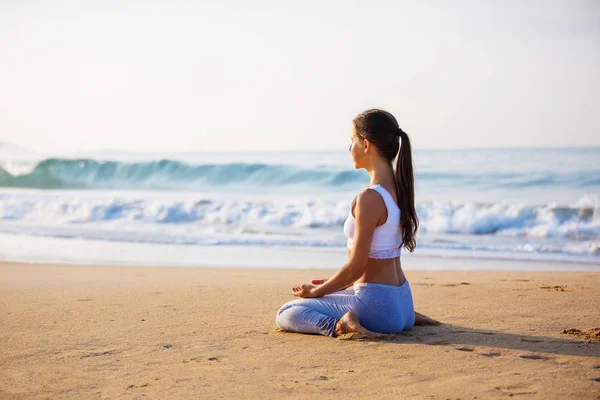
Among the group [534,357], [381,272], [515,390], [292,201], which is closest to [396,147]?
[381,272]

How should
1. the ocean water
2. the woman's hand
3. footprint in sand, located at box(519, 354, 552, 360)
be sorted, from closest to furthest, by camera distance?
1. footprint in sand, located at box(519, 354, 552, 360)
2. the woman's hand
3. the ocean water

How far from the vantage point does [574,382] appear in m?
3.40

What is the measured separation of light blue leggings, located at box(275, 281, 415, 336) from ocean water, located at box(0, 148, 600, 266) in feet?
18.9

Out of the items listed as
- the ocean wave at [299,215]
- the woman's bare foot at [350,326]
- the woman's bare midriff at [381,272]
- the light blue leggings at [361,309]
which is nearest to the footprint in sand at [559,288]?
the light blue leggings at [361,309]

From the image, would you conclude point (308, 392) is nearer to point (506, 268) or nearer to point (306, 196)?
point (506, 268)

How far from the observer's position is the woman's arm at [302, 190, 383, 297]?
428cm

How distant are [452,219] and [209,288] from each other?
30.6ft

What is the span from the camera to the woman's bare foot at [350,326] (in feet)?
14.5

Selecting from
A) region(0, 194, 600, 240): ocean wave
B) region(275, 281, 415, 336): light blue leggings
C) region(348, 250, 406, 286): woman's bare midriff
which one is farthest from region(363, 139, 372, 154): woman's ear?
region(0, 194, 600, 240): ocean wave

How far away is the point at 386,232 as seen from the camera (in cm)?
438

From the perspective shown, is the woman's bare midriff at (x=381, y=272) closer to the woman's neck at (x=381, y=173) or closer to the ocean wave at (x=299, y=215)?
the woman's neck at (x=381, y=173)

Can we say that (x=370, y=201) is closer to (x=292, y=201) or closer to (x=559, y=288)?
(x=559, y=288)

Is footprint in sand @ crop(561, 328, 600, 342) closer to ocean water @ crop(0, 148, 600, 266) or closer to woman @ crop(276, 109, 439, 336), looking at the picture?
woman @ crop(276, 109, 439, 336)

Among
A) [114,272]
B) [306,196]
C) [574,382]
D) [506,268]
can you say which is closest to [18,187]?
[306,196]
